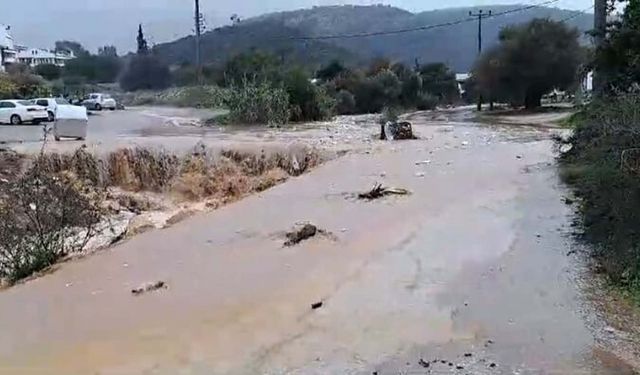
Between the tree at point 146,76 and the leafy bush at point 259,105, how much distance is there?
32164 millimetres

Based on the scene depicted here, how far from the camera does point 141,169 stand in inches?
886

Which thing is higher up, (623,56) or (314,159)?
(623,56)

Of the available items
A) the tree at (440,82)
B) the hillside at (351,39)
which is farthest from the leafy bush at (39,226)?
the hillside at (351,39)

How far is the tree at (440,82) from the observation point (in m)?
66.0

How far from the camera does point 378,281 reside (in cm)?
994

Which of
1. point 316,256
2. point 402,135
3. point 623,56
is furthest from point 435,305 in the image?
point 402,135

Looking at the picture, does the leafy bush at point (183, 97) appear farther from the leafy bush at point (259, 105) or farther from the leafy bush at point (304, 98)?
the leafy bush at point (304, 98)

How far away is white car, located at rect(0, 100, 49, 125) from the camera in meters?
37.5

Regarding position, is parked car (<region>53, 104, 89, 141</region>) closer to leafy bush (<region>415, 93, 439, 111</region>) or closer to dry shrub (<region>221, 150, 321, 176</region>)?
dry shrub (<region>221, 150, 321, 176</region>)

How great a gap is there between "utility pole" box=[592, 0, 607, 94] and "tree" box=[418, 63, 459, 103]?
42981mm

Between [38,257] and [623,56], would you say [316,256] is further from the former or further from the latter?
[623,56]

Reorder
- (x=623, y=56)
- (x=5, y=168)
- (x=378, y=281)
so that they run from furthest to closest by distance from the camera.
Answer: 1. (x=5, y=168)
2. (x=623, y=56)
3. (x=378, y=281)

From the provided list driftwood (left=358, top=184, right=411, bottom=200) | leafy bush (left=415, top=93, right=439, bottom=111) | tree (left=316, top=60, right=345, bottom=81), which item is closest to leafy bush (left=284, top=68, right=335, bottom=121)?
leafy bush (left=415, top=93, right=439, bottom=111)

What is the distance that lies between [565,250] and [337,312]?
413 centimetres
